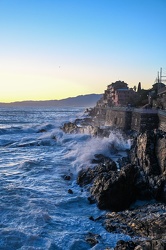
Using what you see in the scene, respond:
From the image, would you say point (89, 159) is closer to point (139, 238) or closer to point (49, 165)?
point (49, 165)

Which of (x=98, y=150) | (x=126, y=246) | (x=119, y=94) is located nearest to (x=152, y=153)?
(x=126, y=246)

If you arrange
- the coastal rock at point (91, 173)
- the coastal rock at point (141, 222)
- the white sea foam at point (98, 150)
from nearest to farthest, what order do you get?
the coastal rock at point (141, 222) < the coastal rock at point (91, 173) < the white sea foam at point (98, 150)

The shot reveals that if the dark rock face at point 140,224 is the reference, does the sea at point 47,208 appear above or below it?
below

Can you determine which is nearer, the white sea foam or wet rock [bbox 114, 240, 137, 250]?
wet rock [bbox 114, 240, 137, 250]

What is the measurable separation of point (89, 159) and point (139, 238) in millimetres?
13296

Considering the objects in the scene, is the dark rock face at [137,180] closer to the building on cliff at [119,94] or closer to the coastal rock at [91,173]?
the coastal rock at [91,173]

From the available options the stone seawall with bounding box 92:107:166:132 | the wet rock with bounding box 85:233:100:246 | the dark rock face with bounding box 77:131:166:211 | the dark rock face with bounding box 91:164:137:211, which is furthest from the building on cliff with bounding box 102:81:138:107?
the wet rock with bounding box 85:233:100:246

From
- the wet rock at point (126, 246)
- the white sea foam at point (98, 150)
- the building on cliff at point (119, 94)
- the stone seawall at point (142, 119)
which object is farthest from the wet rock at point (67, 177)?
the building on cliff at point (119, 94)

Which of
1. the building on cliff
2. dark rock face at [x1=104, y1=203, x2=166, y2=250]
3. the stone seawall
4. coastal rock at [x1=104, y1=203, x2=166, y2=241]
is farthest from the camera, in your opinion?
the building on cliff

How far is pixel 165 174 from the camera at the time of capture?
14477 millimetres

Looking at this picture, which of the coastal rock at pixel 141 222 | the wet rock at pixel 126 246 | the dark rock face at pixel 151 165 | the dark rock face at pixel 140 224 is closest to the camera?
the wet rock at pixel 126 246

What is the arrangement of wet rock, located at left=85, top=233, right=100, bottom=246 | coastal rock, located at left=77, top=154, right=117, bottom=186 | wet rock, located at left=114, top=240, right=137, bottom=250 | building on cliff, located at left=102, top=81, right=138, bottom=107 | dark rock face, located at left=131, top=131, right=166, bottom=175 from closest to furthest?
wet rock, located at left=114, top=240, right=137, bottom=250
wet rock, located at left=85, top=233, right=100, bottom=246
dark rock face, located at left=131, top=131, right=166, bottom=175
coastal rock, located at left=77, top=154, right=117, bottom=186
building on cliff, located at left=102, top=81, right=138, bottom=107

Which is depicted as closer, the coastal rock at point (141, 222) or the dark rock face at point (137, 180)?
the coastal rock at point (141, 222)

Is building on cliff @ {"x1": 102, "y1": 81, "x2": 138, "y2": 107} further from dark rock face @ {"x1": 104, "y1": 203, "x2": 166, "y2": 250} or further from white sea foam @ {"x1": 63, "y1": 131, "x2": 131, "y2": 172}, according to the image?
dark rock face @ {"x1": 104, "y1": 203, "x2": 166, "y2": 250}
